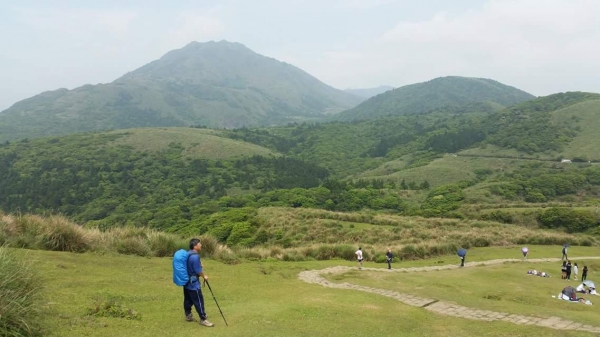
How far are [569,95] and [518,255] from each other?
177349 millimetres

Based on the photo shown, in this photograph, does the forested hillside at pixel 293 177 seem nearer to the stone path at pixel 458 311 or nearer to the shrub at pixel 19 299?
the stone path at pixel 458 311

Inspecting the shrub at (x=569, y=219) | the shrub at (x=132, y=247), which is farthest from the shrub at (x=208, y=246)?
the shrub at (x=569, y=219)

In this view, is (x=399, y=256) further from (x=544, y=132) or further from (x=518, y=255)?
(x=544, y=132)

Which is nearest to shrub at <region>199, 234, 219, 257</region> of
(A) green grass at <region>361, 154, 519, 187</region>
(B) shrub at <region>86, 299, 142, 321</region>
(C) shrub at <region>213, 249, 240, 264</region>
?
(C) shrub at <region>213, 249, 240, 264</region>

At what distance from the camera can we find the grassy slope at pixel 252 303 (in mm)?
8117

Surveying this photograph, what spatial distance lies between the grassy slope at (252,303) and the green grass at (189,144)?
12728 centimetres

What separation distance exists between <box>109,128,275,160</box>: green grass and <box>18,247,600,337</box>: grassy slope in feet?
418

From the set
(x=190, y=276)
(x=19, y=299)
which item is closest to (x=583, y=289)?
(x=190, y=276)

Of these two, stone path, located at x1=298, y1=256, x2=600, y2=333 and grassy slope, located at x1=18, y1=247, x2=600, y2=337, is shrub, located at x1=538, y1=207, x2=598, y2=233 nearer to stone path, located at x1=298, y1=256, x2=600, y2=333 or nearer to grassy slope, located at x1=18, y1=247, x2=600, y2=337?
grassy slope, located at x1=18, y1=247, x2=600, y2=337

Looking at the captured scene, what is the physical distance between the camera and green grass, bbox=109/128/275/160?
14150 cm

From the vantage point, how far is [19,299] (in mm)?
5824

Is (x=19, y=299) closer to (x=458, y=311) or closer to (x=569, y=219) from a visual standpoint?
(x=458, y=311)

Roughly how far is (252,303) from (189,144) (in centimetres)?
14301

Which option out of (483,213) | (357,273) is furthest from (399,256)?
(483,213)
